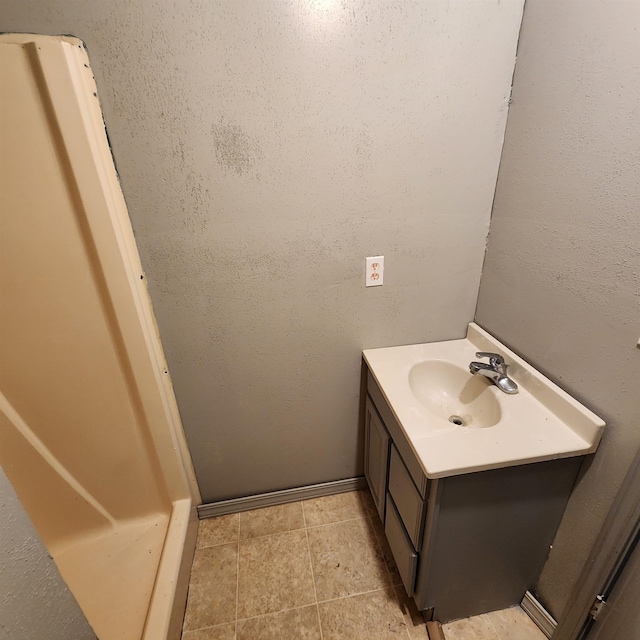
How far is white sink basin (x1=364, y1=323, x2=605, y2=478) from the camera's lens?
0.85 metres

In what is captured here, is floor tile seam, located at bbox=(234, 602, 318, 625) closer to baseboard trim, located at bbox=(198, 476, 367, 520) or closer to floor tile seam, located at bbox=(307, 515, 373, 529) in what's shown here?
floor tile seam, located at bbox=(307, 515, 373, 529)

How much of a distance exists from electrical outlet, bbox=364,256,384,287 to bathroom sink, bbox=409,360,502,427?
0.36m

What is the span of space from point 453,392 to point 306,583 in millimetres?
924

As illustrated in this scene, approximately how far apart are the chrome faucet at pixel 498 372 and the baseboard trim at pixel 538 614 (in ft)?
2.43

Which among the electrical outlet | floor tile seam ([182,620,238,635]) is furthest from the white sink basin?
floor tile seam ([182,620,238,635])

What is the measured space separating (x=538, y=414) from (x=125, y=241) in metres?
1.35

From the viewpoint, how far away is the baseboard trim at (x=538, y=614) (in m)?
1.06

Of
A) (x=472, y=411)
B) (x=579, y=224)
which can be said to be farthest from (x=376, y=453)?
(x=579, y=224)

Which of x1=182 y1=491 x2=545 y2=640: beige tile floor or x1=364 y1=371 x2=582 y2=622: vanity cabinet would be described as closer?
x1=364 y1=371 x2=582 y2=622: vanity cabinet

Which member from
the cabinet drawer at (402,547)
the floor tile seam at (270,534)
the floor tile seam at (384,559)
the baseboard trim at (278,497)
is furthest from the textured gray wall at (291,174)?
the floor tile seam at (384,559)

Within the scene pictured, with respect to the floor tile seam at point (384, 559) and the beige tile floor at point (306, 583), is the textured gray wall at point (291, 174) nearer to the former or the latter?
the beige tile floor at point (306, 583)

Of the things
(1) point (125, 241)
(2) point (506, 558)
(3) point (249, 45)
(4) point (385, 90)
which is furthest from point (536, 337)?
(1) point (125, 241)

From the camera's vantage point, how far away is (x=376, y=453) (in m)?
1.32

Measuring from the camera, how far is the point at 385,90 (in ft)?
3.23
